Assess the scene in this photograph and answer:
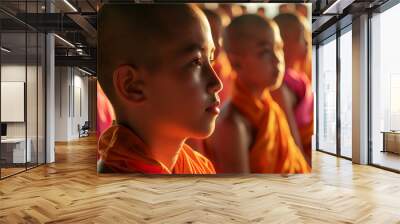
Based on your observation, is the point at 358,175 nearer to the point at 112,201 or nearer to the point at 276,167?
the point at 276,167

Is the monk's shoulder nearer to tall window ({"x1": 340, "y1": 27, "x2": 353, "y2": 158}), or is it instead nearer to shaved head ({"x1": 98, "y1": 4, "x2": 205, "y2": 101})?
shaved head ({"x1": 98, "y1": 4, "x2": 205, "y2": 101})

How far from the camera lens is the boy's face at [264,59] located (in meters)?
6.86

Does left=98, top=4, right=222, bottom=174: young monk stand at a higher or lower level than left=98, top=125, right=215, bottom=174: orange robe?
higher

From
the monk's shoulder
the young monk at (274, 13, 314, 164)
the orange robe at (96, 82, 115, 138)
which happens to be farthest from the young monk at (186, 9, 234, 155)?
the orange robe at (96, 82, 115, 138)

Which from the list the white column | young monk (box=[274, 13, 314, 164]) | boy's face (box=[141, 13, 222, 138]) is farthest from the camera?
the white column

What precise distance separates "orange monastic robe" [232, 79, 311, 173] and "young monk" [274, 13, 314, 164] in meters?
0.16

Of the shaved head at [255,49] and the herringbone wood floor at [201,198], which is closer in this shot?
the herringbone wood floor at [201,198]

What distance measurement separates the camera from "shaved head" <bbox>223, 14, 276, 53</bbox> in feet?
22.4

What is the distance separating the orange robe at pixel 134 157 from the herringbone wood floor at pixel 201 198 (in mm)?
176

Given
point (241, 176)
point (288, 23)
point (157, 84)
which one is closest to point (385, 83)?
point (288, 23)

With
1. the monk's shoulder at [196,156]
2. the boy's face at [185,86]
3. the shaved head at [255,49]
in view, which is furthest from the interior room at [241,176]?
the boy's face at [185,86]

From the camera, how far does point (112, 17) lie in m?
6.82

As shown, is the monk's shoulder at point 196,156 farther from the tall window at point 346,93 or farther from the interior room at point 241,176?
the tall window at point 346,93

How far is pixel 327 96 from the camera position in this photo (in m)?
11.3
